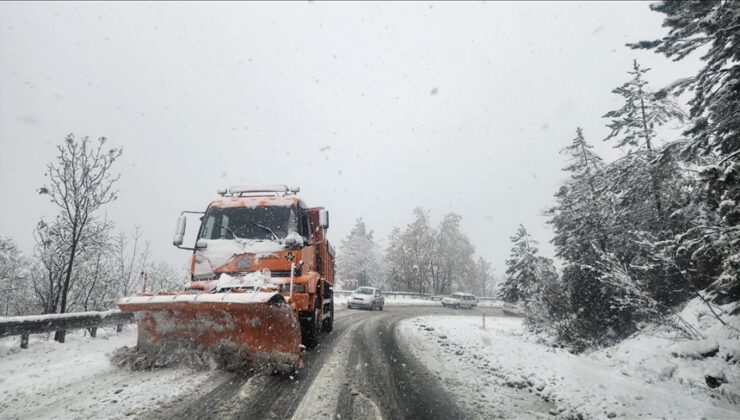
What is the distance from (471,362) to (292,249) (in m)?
4.41

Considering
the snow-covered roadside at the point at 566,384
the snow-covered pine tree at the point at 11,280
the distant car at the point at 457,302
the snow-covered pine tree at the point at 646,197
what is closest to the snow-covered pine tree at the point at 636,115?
the snow-covered pine tree at the point at 646,197

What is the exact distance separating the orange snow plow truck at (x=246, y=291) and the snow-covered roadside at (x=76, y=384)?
0.60 m

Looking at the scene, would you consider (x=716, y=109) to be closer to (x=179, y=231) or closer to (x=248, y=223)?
(x=248, y=223)

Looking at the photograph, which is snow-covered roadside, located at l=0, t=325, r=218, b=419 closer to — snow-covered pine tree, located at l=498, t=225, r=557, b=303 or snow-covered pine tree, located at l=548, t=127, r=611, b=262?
snow-covered pine tree, located at l=548, t=127, r=611, b=262

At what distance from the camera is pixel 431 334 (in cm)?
1112

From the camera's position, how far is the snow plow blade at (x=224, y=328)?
16.0ft

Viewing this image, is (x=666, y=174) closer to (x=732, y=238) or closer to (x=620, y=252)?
(x=732, y=238)

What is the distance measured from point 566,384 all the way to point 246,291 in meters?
5.12

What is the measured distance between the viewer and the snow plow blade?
486 centimetres

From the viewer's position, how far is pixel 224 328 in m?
5.20

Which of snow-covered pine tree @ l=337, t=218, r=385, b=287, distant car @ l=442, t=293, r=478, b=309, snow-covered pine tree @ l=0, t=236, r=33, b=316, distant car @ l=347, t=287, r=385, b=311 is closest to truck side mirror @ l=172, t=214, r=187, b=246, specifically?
distant car @ l=347, t=287, r=385, b=311

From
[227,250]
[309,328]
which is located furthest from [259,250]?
[309,328]

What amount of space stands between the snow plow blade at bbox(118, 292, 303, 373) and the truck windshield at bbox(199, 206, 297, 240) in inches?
74.8

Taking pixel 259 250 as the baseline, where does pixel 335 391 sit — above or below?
below
